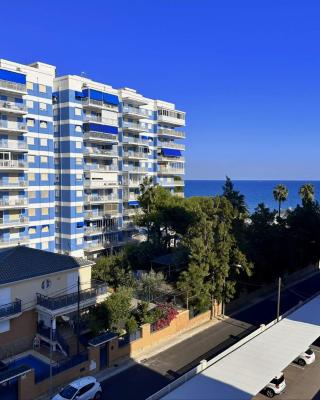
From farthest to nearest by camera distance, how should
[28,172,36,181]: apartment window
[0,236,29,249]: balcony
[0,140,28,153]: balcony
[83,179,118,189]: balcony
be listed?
[83,179,118,189]: balcony
[28,172,36,181]: apartment window
[0,236,29,249]: balcony
[0,140,28,153]: balcony

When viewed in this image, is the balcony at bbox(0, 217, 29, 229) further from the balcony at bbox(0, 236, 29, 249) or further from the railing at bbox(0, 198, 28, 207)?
the balcony at bbox(0, 236, 29, 249)

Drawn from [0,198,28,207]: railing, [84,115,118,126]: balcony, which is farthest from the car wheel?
[84,115,118,126]: balcony

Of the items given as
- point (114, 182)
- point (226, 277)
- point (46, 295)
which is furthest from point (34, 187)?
point (226, 277)

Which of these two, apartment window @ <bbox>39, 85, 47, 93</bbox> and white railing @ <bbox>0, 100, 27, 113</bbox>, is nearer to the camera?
white railing @ <bbox>0, 100, 27, 113</bbox>

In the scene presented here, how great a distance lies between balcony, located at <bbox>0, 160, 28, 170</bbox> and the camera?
44344 mm

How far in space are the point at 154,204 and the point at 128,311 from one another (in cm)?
2291

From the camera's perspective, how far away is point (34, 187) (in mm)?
48969

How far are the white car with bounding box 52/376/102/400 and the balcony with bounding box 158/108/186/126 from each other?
5385 cm

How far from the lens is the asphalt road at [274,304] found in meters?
34.8

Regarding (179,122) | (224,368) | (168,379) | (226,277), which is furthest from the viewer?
(179,122)

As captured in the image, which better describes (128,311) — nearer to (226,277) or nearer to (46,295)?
(46,295)

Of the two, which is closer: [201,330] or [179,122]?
[201,330]

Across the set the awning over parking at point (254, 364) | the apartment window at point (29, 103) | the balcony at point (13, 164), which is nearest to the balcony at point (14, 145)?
the balcony at point (13, 164)

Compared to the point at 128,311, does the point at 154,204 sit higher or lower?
higher
